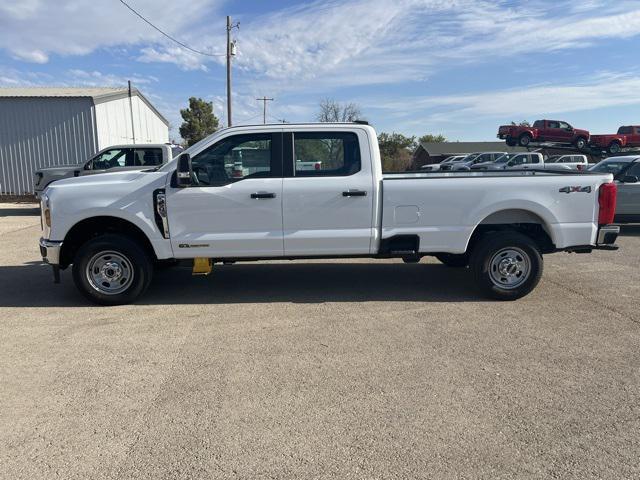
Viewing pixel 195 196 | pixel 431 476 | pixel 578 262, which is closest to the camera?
pixel 431 476

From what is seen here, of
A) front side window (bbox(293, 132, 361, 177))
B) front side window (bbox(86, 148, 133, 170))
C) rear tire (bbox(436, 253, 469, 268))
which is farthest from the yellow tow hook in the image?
front side window (bbox(86, 148, 133, 170))

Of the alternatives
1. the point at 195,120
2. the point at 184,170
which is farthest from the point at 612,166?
the point at 195,120

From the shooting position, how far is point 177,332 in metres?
5.01

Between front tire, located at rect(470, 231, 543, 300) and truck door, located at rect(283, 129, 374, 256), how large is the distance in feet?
Answer: 4.58

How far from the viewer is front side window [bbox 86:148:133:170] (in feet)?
45.9

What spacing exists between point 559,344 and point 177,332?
12.1 feet

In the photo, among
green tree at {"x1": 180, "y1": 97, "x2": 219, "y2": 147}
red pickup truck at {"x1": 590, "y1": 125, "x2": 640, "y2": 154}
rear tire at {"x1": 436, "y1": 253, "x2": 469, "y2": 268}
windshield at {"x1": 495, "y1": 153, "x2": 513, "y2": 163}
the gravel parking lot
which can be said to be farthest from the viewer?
green tree at {"x1": 180, "y1": 97, "x2": 219, "y2": 147}

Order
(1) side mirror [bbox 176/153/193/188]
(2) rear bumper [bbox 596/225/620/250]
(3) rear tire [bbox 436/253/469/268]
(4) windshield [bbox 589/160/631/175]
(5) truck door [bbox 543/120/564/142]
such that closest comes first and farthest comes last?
(1) side mirror [bbox 176/153/193/188] < (2) rear bumper [bbox 596/225/620/250] < (3) rear tire [bbox 436/253/469/268] < (4) windshield [bbox 589/160/631/175] < (5) truck door [bbox 543/120/564/142]

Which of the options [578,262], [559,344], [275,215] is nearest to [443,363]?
[559,344]

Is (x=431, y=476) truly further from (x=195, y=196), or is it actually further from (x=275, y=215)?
(x=195, y=196)

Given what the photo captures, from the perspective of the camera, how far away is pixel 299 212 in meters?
5.70

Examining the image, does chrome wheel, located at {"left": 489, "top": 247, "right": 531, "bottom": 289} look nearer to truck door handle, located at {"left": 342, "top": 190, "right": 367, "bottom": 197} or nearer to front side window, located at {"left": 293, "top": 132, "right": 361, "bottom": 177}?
truck door handle, located at {"left": 342, "top": 190, "right": 367, "bottom": 197}

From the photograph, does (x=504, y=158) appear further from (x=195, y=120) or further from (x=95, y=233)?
(x=195, y=120)

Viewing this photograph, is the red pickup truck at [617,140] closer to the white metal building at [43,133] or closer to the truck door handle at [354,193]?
the white metal building at [43,133]
